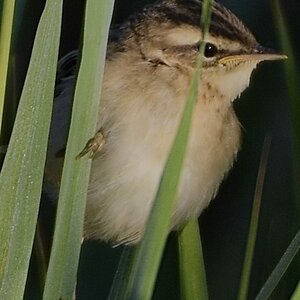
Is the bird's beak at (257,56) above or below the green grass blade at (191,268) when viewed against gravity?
above

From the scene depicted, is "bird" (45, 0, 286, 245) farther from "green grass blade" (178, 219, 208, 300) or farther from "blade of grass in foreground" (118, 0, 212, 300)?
"blade of grass in foreground" (118, 0, 212, 300)

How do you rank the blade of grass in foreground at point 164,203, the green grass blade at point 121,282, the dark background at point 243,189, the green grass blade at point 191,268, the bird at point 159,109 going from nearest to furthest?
the blade of grass in foreground at point 164,203 → the green grass blade at point 121,282 → the green grass blade at point 191,268 → the bird at point 159,109 → the dark background at point 243,189

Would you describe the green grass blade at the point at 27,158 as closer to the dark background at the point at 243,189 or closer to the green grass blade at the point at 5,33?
the green grass blade at the point at 5,33

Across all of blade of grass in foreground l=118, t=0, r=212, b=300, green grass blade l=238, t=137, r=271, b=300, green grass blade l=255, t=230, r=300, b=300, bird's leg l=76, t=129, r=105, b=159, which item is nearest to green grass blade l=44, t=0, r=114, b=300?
bird's leg l=76, t=129, r=105, b=159

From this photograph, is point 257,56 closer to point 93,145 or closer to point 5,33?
point 93,145

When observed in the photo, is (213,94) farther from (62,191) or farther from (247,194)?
(62,191)

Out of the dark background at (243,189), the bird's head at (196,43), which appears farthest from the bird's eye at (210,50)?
the dark background at (243,189)
